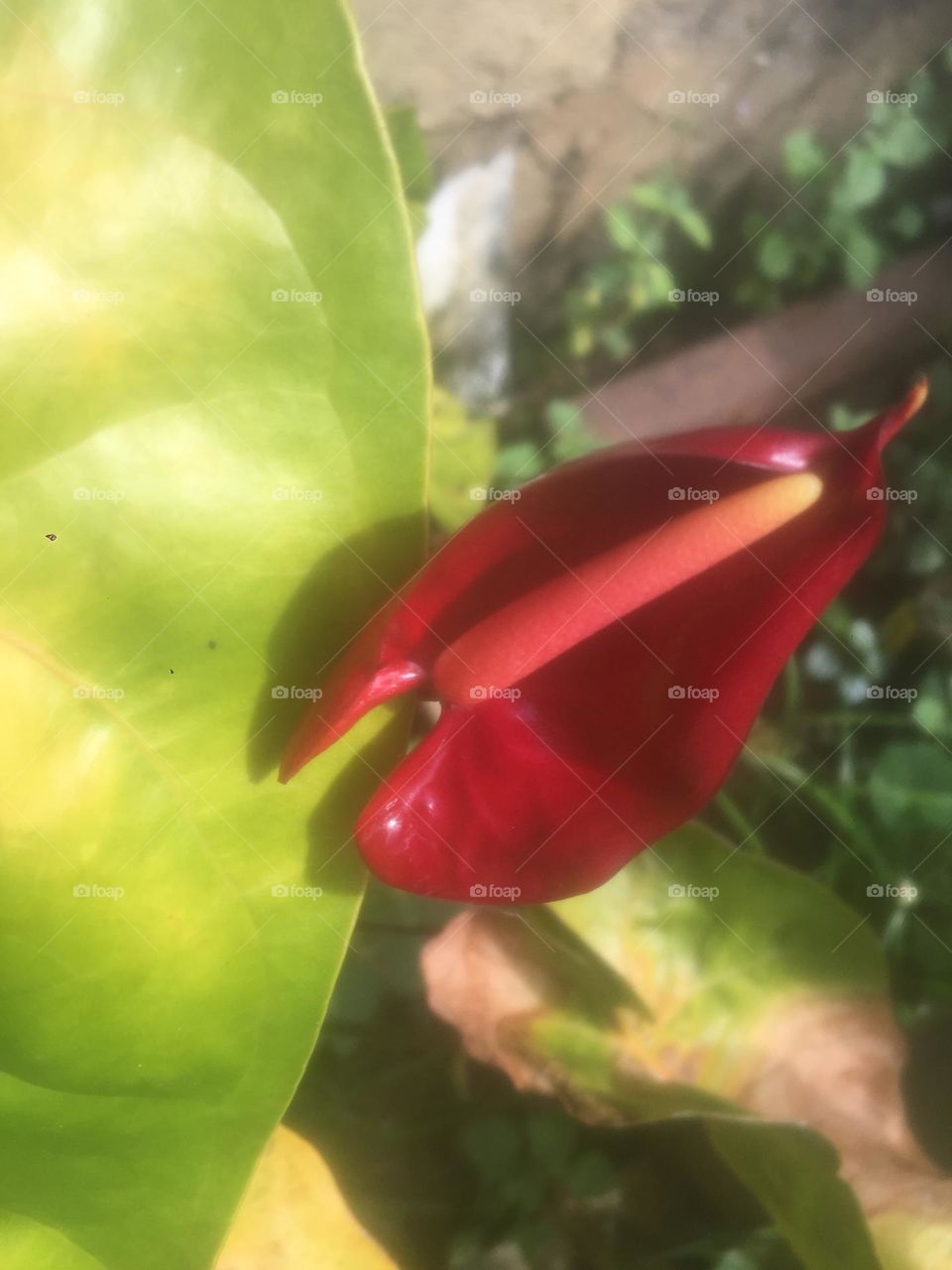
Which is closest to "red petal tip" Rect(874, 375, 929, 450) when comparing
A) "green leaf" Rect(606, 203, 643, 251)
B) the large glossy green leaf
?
the large glossy green leaf

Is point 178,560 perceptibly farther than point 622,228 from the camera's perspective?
No

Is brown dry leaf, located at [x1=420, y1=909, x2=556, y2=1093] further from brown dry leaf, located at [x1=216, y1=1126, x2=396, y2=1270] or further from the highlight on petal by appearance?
the highlight on petal

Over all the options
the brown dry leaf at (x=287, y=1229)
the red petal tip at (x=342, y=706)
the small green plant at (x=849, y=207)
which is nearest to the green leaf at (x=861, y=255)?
the small green plant at (x=849, y=207)

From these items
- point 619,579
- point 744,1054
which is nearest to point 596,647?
point 619,579

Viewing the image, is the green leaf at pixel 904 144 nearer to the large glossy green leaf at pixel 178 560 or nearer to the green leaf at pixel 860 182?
the green leaf at pixel 860 182

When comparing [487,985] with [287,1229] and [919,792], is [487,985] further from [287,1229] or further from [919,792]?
[919,792]

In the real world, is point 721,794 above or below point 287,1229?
above
